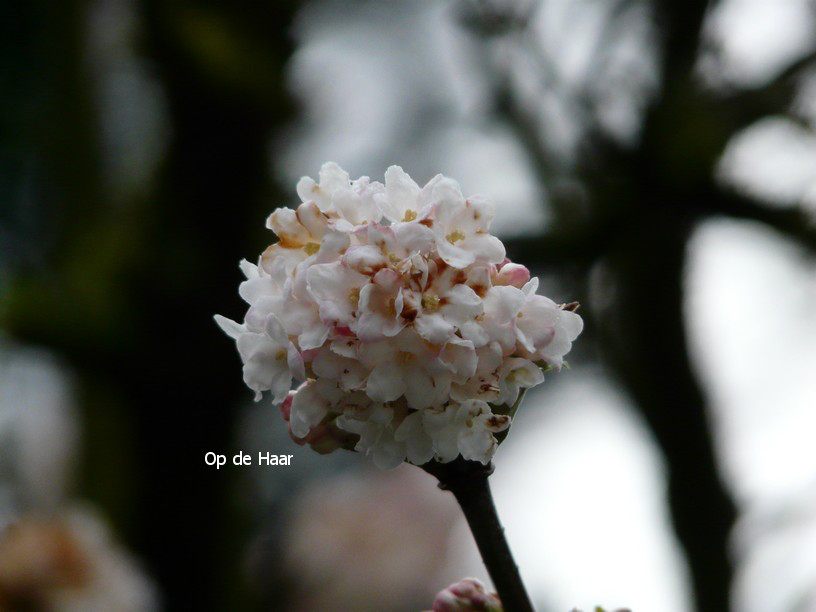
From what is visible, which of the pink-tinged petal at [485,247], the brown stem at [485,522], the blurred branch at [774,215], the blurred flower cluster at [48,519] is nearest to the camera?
the brown stem at [485,522]

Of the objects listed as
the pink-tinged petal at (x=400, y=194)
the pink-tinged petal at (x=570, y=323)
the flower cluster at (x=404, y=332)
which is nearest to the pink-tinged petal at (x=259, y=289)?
the flower cluster at (x=404, y=332)

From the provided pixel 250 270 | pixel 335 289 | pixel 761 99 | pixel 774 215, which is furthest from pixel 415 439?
pixel 761 99

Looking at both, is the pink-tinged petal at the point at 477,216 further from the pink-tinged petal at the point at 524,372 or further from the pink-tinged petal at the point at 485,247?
the pink-tinged petal at the point at 524,372

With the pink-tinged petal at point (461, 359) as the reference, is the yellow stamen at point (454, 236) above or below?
above

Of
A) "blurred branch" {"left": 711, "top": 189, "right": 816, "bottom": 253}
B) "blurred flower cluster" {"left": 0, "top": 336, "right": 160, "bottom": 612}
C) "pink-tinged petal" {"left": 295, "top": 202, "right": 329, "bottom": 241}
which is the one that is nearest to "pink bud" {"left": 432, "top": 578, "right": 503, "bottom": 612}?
"pink-tinged petal" {"left": 295, "top": 202, "right": 329, "bottom": 241}

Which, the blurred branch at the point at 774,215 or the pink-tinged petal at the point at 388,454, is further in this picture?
the blurred branch at the point at 774,215

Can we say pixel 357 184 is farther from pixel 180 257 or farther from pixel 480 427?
pixel 180 257

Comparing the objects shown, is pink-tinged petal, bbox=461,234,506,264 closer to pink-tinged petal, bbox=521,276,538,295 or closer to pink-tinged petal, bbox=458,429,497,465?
pink-tinged petal, bbox=521,276,538,295

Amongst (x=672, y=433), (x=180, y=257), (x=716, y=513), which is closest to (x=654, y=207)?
(x=672, y=433)
